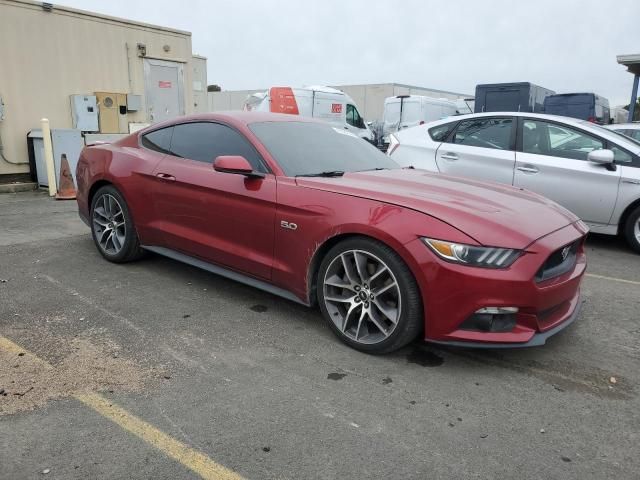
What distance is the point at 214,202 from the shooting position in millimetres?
3943

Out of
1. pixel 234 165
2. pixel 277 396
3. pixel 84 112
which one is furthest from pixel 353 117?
pixel 277 396

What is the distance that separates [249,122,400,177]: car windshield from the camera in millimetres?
3850

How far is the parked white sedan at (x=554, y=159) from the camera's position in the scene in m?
5.79

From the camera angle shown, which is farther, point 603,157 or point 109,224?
point 603,157

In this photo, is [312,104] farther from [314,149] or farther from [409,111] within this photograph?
[314,149]

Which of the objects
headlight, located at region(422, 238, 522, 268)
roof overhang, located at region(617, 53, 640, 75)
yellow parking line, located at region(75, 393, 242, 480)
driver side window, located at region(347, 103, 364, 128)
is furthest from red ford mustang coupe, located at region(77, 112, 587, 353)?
driver side window, located at region(347, 103, 364, 128)

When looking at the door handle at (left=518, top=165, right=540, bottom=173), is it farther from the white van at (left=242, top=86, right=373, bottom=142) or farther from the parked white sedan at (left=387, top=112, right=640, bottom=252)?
the white van at (left=242, top=86, right=373, bottom=142)

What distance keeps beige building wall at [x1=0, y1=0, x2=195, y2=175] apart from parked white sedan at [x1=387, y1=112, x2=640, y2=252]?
24.8 feet

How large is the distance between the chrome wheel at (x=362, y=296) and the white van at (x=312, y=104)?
13308 millimetres

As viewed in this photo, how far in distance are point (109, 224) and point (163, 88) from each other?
8.39 meters

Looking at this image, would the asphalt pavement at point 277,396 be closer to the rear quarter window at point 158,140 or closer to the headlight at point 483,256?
the headlight at point 483,256

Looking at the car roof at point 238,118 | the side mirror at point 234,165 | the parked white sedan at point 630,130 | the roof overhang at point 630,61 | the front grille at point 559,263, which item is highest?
the roof overhang at point 630,61

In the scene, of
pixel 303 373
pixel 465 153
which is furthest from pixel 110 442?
pixel 465 153

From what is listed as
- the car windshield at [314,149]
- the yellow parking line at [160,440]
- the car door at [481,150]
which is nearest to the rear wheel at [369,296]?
the car windshield at [314,149]
